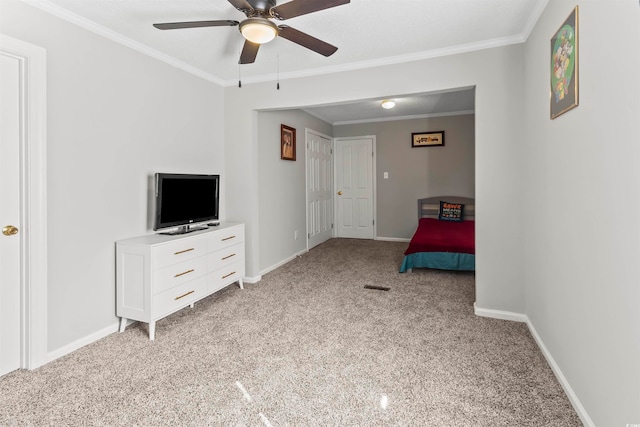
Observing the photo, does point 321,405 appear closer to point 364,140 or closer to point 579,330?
point 579,330

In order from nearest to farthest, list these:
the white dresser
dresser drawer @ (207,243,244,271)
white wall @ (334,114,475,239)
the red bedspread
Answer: the white dresser → dresser drawer @ (207,243,244,271) → the red bedspread → white wall @ (334,114,475,239)

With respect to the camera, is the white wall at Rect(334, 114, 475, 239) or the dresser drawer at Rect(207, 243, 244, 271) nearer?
the dresser drawer at Rect(207, 243, 244, 271)

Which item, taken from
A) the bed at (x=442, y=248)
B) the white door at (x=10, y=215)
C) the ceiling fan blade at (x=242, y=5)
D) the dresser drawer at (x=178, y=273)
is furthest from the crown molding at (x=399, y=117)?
the white door at (x=10, y=215)

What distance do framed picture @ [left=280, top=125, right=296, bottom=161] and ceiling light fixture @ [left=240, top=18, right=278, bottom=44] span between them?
2631 mm

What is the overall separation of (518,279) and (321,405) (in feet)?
6.67

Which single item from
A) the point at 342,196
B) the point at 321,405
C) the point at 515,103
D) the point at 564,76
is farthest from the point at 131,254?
the point at 342,196

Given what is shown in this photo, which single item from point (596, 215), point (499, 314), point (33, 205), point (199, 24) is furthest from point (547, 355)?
point (33, 205)

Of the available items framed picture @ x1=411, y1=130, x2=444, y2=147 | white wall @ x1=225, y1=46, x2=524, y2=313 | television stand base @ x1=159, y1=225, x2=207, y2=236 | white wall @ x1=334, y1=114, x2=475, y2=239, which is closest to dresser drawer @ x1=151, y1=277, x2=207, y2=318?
television stand base @ x1=159, y1=225, x2=207, y2=236

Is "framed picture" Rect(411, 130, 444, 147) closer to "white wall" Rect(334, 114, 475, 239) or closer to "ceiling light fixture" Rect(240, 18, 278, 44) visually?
"white wall" Rect(334, 114, 475, 239)

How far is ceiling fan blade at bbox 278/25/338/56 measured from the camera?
2086mm

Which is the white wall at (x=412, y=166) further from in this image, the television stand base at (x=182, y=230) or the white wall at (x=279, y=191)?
the television stand base at (x=182, y=230)

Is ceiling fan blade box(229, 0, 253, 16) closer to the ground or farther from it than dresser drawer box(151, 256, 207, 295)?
farther from it

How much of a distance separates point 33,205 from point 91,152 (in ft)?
1.82

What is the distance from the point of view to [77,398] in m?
1.84
